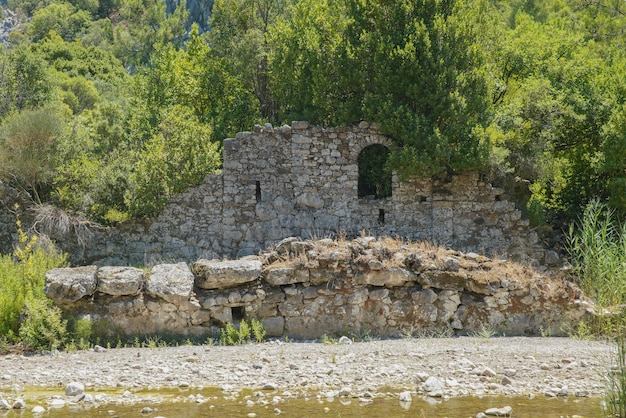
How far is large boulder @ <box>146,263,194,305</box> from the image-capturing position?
41.6ft

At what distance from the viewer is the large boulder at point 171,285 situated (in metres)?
12.7

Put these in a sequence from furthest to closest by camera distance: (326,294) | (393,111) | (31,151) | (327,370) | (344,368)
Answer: (31,151)
(393,111)
(326,294)
(344,368)
(327,370)

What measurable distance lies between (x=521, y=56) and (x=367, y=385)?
15378mm

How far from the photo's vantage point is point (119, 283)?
12.6 meters

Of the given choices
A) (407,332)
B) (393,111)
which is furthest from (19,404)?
(393,111)

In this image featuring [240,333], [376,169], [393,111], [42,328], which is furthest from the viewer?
[376,169]

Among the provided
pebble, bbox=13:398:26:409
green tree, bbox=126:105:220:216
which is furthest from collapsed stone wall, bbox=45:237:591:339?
green tree, bbox=126:105:220:216

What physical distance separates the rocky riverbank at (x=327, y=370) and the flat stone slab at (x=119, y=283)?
1.11 meters

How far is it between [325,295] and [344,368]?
2698mm

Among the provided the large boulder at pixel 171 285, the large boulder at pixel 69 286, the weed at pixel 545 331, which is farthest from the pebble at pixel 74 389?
the weed at pixel 545 331

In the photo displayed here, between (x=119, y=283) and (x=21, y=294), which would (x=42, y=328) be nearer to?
(x=21, y=294)

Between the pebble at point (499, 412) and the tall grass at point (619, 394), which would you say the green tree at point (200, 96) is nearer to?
the pebble at point (499, 412)

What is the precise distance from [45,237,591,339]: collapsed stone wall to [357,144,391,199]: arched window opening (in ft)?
19.2

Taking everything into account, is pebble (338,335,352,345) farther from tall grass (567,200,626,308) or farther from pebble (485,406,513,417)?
tall grass (567,200,626,308)
